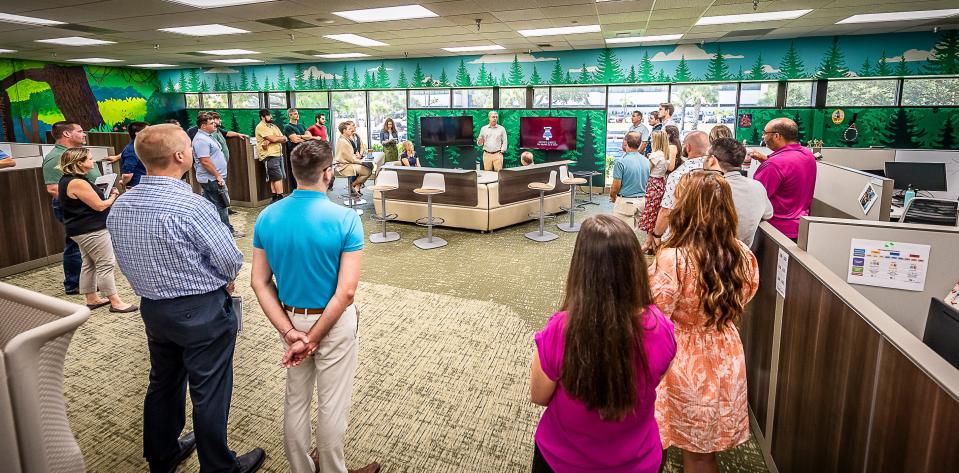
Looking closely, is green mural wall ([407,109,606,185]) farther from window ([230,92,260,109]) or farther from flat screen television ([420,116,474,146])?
window ([230,92,260,109])

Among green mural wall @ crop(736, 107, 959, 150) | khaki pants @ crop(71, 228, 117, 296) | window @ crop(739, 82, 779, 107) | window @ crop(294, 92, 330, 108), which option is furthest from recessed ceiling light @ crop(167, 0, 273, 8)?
green mural wall @ crop(736, 107, 959, 150)

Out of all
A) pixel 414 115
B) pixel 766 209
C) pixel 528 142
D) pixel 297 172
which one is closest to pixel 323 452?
pixel 297 172

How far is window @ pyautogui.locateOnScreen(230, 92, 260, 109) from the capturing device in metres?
13.9

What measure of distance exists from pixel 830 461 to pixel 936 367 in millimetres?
700

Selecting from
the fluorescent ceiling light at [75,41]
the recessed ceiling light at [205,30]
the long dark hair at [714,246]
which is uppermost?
the fluorescent ceiling light at [75,41]

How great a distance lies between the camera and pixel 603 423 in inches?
53.2

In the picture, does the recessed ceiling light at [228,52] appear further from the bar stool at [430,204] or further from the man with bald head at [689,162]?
the man with bald head at [689,162]

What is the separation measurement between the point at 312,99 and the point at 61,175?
9263 mm

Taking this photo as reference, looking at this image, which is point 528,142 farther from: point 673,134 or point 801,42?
point 673,134

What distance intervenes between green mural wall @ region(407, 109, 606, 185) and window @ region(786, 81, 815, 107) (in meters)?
3.30

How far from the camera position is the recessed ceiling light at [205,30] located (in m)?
7.65

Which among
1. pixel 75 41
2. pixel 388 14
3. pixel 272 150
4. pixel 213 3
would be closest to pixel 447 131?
pixel 272 150

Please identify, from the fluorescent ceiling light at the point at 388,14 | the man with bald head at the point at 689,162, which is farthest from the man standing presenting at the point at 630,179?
the fluorescent ceiling light at the point at 388,14

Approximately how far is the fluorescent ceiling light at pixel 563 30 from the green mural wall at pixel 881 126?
3.74 m
